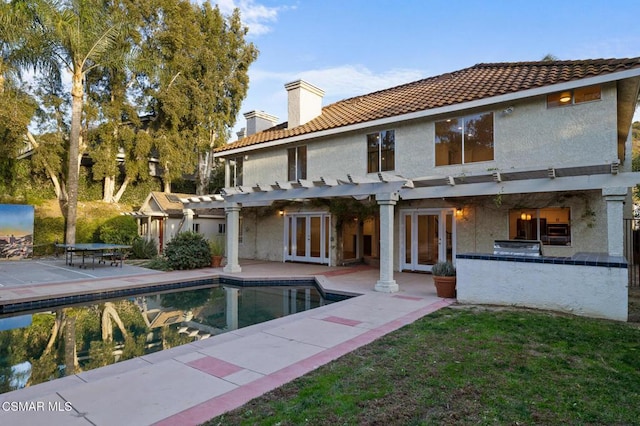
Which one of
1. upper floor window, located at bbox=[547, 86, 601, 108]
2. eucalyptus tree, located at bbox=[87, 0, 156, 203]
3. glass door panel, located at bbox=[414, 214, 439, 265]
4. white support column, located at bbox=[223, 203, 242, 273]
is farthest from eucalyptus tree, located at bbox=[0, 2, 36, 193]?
upper floor window, located at bbox=[547, 86, 601, 108]

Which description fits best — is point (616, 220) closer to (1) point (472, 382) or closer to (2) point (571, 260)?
(2) point (571, 260)

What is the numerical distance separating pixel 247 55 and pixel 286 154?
1547cm

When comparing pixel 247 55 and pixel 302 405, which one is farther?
pixel 247 55

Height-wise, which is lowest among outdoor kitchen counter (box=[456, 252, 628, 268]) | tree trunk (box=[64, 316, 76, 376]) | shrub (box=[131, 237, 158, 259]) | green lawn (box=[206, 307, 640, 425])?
tree trunk (box=[64, 316, 76, 376])

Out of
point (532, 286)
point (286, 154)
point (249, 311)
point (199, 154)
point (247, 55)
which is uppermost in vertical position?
point (247, 55)

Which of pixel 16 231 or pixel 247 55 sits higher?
pixel 247 55

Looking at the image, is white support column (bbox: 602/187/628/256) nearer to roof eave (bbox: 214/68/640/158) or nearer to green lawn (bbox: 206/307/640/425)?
green lawn (bbox: 206/307/640/425)

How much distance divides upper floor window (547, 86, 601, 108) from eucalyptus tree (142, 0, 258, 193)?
69.4 ft

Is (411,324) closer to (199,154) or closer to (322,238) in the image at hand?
(322,238)

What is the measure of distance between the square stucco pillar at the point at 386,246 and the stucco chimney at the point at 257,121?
12849 millimetres

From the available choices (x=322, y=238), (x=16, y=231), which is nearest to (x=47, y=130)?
(x=16, y=231)

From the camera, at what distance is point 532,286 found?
26.1 ft

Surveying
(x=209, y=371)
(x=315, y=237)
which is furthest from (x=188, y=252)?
(x=209, y=371)

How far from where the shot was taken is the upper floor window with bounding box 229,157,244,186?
65.0ft
